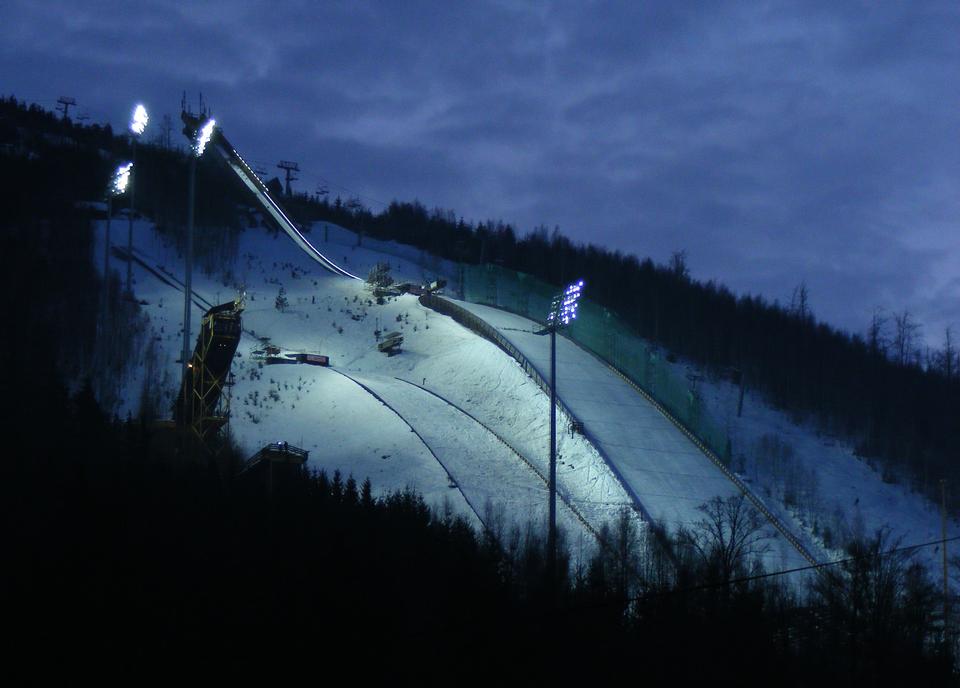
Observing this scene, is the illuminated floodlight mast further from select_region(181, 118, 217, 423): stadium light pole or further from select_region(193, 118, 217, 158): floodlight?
select_region(193, 118, 217, 158): floodlight

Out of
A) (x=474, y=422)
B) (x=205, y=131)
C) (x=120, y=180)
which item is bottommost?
(x=474, y=422)

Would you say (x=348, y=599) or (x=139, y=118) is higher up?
(x=139, y=118)

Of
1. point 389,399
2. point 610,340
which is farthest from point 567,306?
point 610,340

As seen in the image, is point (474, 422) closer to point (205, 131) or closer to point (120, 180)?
point (205, 131)

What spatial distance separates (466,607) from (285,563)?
458cm

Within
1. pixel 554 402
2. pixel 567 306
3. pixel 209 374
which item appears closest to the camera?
pixel 554 402

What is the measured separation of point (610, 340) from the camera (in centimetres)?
Result: 5966

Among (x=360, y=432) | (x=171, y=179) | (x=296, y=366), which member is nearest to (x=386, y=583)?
A: (x=360, y=432)

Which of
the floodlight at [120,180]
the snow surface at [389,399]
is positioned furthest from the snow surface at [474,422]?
the floodlight at [120,180]

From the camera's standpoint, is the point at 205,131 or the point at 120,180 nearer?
the point at 205,131

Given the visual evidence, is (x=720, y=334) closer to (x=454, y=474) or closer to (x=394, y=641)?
(x=454, y=474)

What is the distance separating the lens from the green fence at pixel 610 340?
2082 inches

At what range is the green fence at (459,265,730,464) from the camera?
52.9 m

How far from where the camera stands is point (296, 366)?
55125 mm
